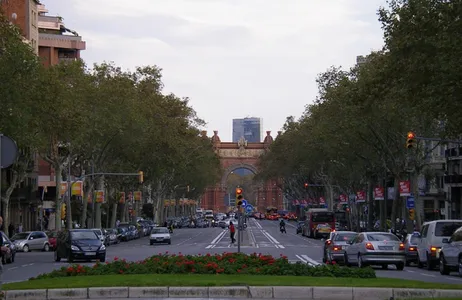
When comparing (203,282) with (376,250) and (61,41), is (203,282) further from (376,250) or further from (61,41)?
(61,41)

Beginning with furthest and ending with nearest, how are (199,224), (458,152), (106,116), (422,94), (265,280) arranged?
(199,224)
(458,152)
(106,116)
(422,94)
(265,280)

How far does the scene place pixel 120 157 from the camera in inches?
3438

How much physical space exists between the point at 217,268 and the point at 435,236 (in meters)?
14.3

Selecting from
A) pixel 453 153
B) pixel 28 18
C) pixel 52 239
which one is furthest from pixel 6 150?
pixel 28 18

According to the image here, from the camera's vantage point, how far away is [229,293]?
20.7 m

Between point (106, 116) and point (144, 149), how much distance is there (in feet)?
56.5

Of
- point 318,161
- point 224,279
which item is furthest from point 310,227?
point 224,279

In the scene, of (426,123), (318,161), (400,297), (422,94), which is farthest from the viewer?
(318,161)

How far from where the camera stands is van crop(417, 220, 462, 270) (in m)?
36.2

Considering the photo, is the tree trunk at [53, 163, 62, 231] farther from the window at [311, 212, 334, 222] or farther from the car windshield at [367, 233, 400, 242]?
the car windshield at [367, 233, 400, 242]

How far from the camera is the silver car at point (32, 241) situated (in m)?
61.1

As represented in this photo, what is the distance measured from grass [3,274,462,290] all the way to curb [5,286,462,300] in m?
0.44

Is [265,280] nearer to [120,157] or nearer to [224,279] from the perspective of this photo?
[224,279]

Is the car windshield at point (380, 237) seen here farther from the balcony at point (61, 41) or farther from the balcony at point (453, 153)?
the balcony at point (61, 41)
